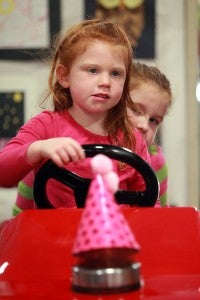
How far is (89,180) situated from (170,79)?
154cm

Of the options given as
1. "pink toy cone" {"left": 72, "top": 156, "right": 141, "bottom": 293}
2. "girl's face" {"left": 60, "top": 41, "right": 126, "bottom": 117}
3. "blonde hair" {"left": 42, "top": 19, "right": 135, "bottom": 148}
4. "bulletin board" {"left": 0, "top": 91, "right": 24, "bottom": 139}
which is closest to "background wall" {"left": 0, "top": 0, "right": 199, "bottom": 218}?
"bulletin board" {"left": 0, "top": 91, "right": 24, "bottom": 139}

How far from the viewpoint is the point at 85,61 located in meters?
1.44

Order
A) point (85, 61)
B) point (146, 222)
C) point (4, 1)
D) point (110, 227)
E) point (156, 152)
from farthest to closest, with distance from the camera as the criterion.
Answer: point (4, 1) < point (156, 152) < point (85, 61) < point (146, 222) < point (110, 227)

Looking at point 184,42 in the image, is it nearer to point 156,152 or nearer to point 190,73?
point 190,73

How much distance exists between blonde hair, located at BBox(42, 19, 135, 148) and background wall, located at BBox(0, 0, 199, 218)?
109cm

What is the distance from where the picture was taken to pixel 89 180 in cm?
130

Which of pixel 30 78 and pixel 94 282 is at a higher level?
pixel 30 78

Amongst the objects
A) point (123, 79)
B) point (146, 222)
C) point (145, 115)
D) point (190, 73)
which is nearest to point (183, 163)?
point (190, 73)

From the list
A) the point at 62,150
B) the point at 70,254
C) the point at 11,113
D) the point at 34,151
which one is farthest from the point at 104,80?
the point at 11,113

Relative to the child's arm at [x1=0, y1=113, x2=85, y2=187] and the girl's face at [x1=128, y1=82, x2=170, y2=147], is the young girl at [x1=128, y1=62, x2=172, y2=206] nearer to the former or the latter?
the girl's face at [x1=128, y1=82, x2=170, y2=147]

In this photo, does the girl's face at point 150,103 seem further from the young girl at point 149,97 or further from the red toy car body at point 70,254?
the red toy car body at point 70,254

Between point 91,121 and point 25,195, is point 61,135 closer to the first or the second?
point 91,121

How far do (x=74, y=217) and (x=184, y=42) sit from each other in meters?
1.83

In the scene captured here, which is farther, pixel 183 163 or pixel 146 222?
pixel 183 163
